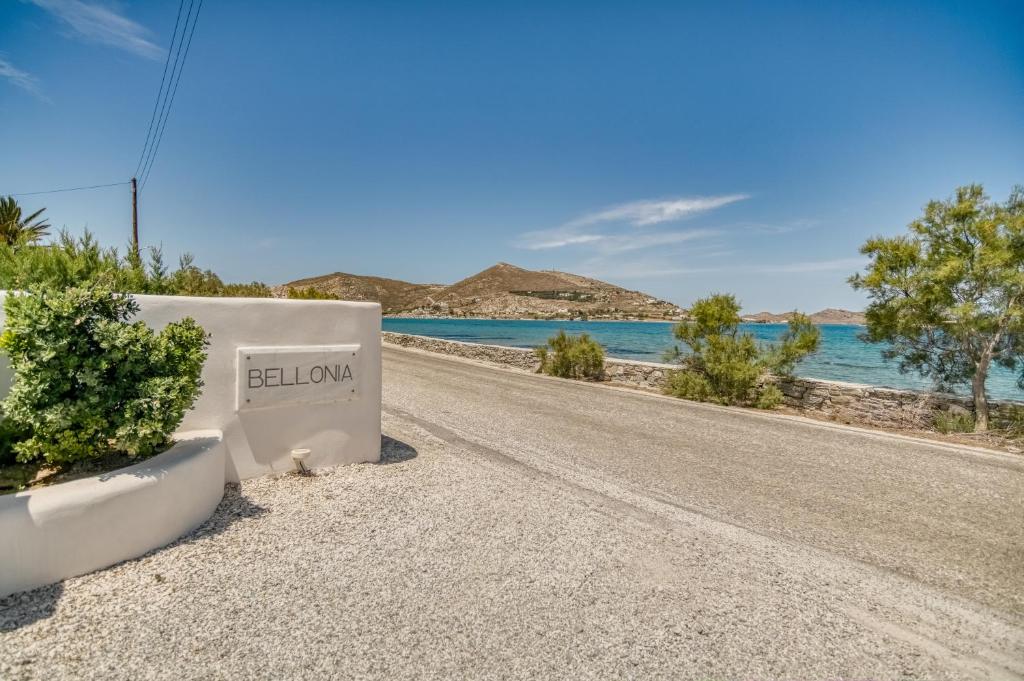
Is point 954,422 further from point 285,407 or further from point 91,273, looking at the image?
point 91,273

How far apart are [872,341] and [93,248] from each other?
1479 centimetres

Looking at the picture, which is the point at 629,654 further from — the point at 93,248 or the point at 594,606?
the point at 93,248

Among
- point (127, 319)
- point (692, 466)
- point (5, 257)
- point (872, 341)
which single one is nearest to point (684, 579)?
point (692, 466)

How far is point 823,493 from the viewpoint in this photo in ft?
18.4

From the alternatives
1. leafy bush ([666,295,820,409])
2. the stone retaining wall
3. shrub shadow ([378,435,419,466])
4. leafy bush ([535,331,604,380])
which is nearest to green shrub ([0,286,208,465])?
shrub shadow ([378,435,419,466])

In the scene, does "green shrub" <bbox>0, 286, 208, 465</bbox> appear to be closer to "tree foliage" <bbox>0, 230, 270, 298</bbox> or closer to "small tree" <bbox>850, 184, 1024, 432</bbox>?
"tree foliage" <bbox>0, 230, 270, 298</bbox>

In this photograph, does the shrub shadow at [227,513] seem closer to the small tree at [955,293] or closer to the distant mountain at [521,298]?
the small tree at [955,293]

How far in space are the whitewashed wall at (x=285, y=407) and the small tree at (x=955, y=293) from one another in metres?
11.1

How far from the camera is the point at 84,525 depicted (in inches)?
123

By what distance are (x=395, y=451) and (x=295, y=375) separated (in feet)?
6.39

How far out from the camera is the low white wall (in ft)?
9.46

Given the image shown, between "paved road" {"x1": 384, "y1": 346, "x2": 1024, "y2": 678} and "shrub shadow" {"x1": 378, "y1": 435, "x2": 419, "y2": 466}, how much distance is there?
76 cm

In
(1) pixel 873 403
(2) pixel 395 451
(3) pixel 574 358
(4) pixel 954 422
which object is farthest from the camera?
(3) pixel 574 358

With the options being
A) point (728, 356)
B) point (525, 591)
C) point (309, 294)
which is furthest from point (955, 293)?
point (309, 294)
